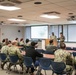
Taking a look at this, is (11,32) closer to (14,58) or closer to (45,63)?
(14,58)

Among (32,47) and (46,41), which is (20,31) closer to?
(46,41)

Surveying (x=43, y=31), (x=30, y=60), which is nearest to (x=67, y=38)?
(x=43, y=31)

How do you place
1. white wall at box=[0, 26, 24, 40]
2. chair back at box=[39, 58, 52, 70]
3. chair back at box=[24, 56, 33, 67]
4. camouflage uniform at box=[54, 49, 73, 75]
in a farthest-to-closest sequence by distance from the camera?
white wall at box=[0, 26, 24, 40]
chair back at box=[24, 56, 33, 67]
chair back at box=[39, 58, 52, 70]
camouflage uniform at box=[54, 49, 73, 75]

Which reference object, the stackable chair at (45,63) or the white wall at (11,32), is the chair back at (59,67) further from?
the white wall at (11,32)

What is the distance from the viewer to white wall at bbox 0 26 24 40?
56.7 feet

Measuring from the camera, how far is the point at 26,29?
61.2ft

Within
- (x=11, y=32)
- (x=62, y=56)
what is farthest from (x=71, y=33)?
(x=62, y=56)

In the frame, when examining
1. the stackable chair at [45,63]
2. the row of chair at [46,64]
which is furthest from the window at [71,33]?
the stackable chair at [45,63]

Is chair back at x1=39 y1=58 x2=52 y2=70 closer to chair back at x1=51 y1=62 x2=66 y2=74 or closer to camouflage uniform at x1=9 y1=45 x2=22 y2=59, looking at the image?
chair back at x1=51 y1=62 x2=66 y2=74

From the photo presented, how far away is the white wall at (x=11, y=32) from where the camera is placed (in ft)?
56.7

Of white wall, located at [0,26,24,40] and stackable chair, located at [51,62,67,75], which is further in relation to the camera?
white wall, located at [0,26,24,40]

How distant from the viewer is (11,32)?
17922 millimetres

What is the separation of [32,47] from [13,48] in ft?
3.74

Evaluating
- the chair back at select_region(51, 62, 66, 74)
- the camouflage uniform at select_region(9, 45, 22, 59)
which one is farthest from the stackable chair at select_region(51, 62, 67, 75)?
the camouflage uniform at select_region(9, 45, 22, 59)
